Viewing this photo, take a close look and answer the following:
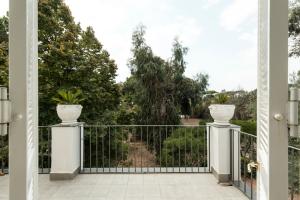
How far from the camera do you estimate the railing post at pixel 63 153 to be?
4664 mm

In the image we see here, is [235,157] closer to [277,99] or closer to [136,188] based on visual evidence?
[136,188]

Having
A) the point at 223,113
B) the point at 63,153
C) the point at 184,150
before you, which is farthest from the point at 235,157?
the point at 184,150

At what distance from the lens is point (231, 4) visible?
830cm

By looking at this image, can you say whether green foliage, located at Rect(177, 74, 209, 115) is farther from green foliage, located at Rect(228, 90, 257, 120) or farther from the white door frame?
the white door frame

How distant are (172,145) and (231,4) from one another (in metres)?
4.36

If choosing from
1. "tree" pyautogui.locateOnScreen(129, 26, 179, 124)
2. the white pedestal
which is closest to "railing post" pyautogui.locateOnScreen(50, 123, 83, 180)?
the white pedestal

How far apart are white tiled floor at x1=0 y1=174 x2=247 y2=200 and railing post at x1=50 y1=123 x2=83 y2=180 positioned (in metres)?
0.15

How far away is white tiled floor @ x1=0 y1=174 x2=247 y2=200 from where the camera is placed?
12.5ft

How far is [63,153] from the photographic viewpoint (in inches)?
186

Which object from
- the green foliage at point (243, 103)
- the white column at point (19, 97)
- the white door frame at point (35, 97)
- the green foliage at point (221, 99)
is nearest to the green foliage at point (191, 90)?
the green foliage at point (243, 103)

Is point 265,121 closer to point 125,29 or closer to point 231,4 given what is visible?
point 231,4

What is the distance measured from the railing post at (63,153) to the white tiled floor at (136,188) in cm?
15

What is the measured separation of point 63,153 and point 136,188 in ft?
4.52

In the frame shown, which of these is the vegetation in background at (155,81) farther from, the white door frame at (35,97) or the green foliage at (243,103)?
the white door frame at (35,97)
